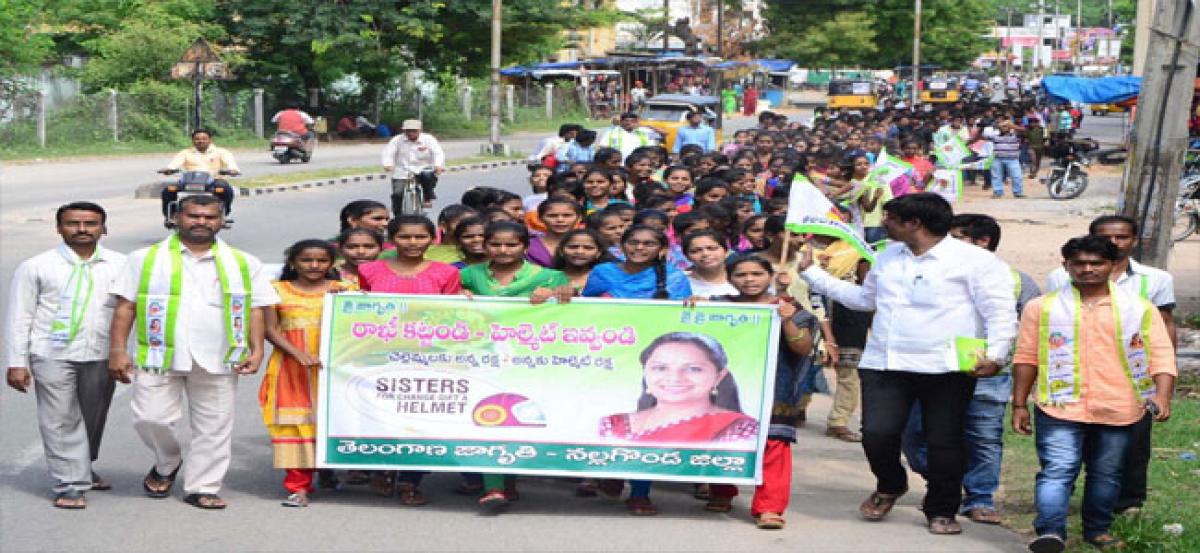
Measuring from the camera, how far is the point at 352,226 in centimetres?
939

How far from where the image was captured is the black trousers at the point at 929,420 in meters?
7.20

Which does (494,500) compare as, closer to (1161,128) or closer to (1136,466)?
(1136,466)

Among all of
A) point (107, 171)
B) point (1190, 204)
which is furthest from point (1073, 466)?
point (107, 171)

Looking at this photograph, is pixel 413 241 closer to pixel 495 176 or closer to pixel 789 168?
pixel 789 168

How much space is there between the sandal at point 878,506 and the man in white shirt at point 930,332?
14cm

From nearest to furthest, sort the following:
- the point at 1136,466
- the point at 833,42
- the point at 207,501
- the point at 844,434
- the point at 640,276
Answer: the point at 1136,466 < the point at 207,501 < the point at 640,276 < the point at 844,434 < the point at 833,42

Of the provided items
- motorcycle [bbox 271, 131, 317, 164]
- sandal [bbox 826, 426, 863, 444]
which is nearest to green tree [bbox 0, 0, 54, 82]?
motorcycle [bbox 271, 131, 317, 164]

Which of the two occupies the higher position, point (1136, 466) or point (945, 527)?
point (1136, 466)

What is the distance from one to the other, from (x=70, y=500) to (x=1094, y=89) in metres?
26.3

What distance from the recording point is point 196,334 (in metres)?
7.41

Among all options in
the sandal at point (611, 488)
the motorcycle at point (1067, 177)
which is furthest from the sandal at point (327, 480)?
the motorcycle at point (1067, 177)

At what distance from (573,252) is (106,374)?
226cm

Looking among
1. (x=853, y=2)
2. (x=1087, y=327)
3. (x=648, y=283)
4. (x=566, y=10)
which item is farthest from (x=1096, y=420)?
(x=853, y=2)

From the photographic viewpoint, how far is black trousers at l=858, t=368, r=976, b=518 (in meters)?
7.20
